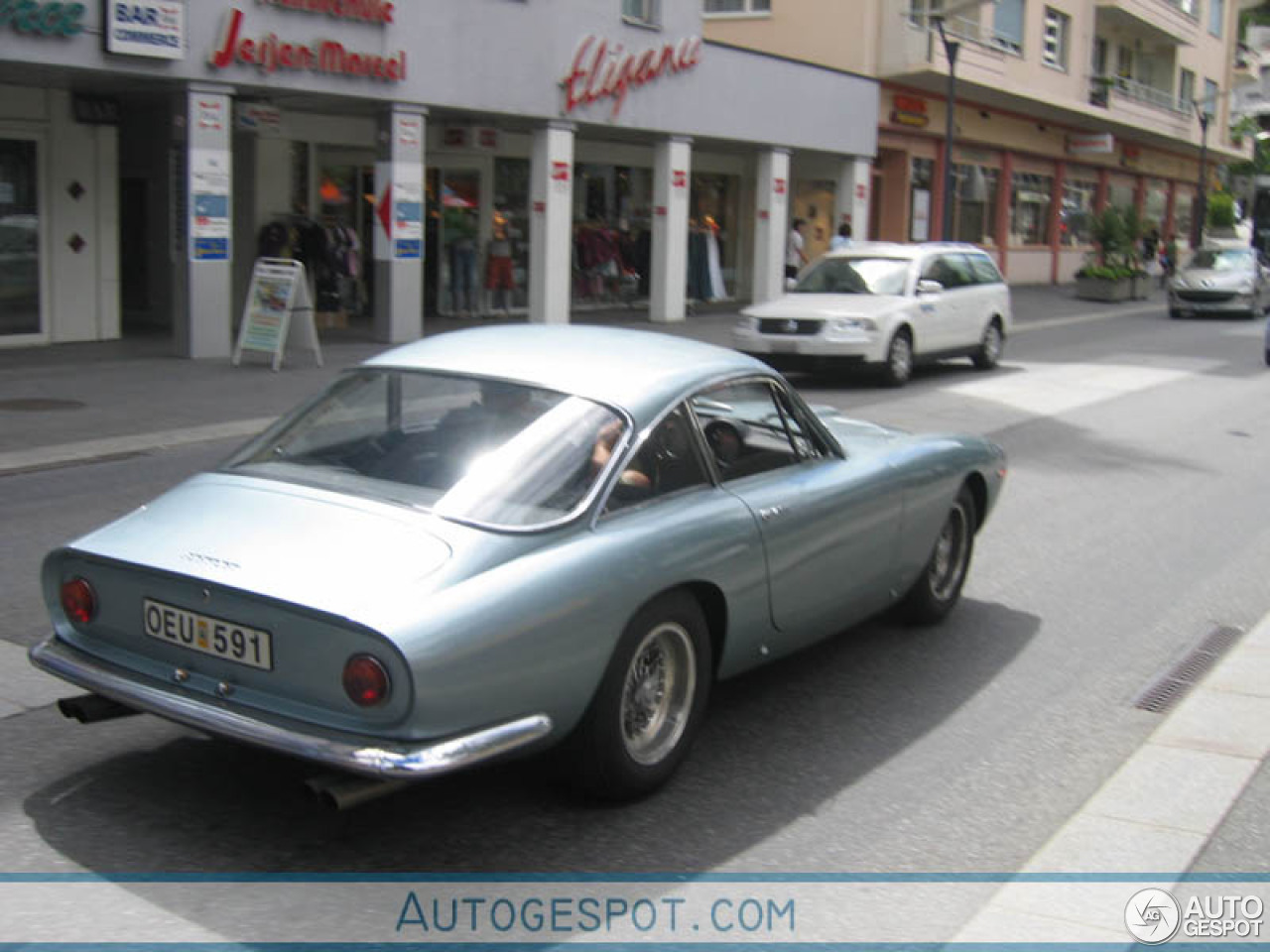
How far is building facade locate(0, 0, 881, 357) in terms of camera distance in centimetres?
1631

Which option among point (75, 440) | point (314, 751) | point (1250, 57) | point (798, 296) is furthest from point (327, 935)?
point (1250, 57)

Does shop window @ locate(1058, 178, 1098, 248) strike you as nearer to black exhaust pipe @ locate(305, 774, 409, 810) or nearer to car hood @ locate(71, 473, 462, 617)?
car hood @ locate(71, 473, 462, 617)

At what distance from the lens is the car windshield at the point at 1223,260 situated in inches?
1217

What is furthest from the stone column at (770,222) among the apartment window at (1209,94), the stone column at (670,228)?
the apartment window at (1209,94)

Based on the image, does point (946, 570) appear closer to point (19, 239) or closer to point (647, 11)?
point (19, 239)

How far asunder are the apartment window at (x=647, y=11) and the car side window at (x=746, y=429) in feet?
61.1

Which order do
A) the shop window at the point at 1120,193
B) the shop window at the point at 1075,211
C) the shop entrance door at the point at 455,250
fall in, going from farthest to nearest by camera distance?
1. the shop window at the point at 1120,193
2. the shop window at the point at 1075,211
3. the shop entrance door at the point at 455,250

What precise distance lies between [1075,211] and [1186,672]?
4170cm

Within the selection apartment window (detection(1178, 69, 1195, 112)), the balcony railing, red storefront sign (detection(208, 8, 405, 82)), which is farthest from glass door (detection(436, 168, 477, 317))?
apartment window (detection(1178, 69, 1195, 112))

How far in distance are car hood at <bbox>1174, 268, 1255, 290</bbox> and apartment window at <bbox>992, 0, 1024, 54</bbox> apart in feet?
30.4

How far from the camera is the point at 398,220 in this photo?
60.9ft

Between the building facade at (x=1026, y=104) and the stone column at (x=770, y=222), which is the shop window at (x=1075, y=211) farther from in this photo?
the stone column at (x=770, y=222)

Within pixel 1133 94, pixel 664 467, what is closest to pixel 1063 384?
pixel 664 467

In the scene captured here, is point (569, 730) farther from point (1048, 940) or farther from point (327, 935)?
point (1048, 940)
